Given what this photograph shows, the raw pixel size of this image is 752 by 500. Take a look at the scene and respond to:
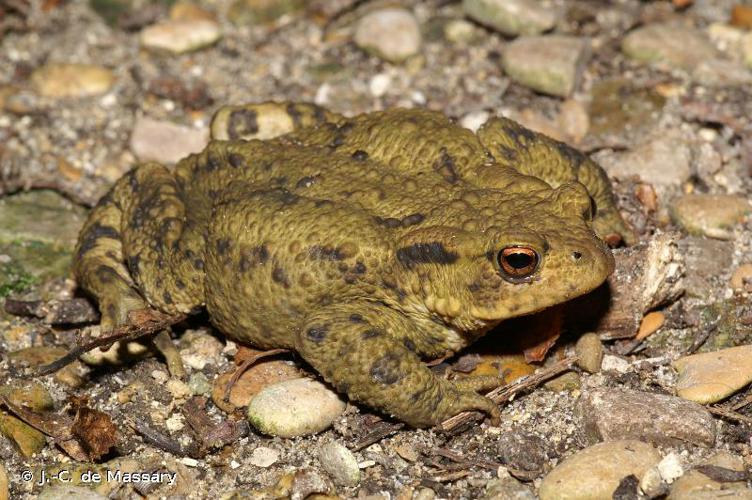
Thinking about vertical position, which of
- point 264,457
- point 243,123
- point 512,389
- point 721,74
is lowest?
point 264,457

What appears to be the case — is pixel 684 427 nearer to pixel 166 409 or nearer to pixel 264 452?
pixel 264 452

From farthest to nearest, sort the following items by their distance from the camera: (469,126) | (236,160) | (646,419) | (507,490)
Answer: (469,126) → (236,160) → (646,419) → (507,490)

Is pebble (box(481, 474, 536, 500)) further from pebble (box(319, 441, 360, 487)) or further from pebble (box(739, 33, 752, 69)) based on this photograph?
pebble (box(739, 33, 752, 69))

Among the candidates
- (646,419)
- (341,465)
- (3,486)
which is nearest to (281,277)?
(341,465)

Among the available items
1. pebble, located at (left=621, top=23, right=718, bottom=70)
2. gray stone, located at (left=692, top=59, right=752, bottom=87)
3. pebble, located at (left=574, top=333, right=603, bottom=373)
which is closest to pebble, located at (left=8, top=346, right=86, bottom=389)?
pebble, located at (left=574, top=333, right=603, bottom=373)

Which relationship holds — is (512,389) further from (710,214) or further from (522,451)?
(710,214)

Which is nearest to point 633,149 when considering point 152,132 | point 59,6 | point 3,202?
point 152,132

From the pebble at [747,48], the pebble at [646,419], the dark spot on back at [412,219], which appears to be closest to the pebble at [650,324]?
the pebble at [646,419]

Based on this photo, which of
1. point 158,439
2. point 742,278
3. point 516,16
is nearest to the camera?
point 158,439
